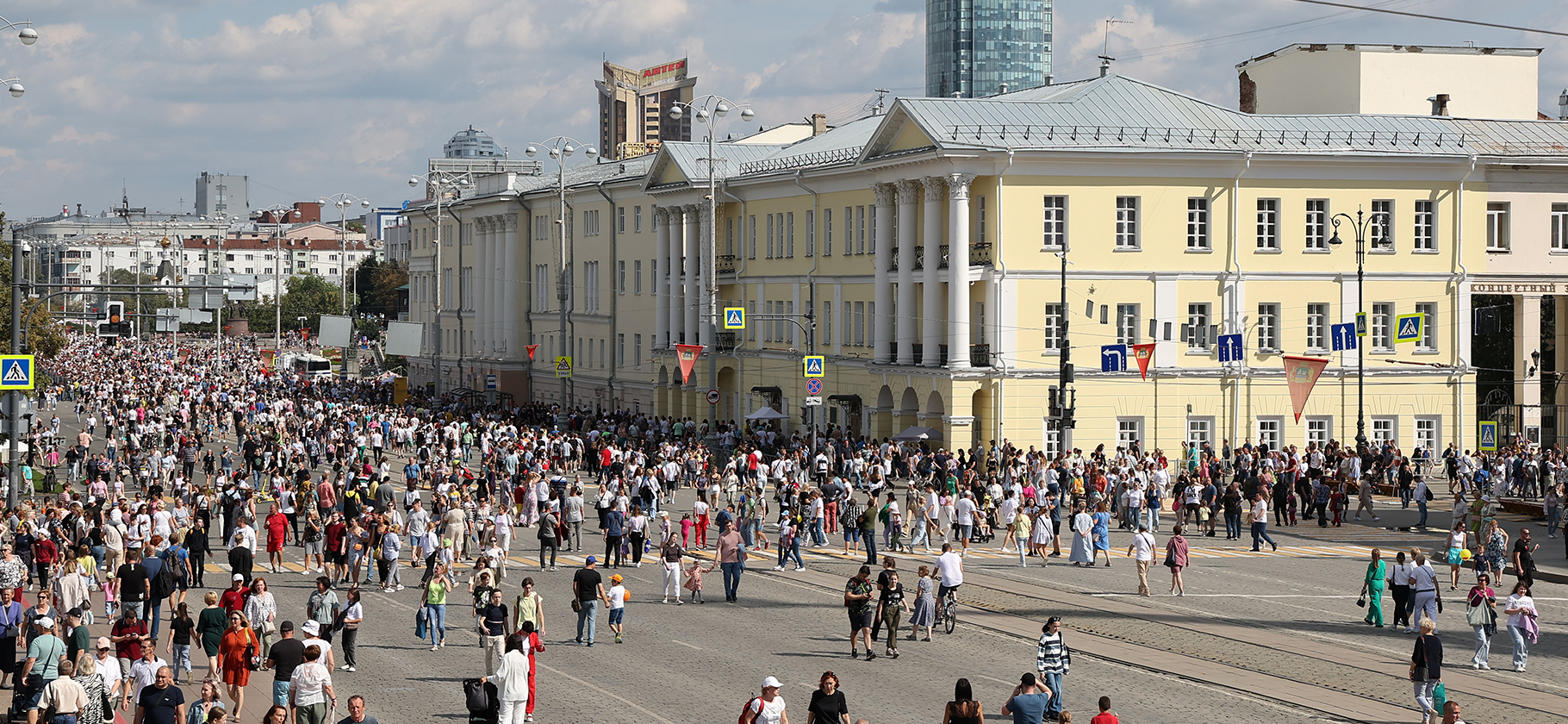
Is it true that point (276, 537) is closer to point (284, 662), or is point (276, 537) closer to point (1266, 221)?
point (284, 662)

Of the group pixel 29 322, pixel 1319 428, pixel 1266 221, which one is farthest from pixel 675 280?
pixel 1319 428

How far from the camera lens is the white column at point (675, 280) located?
242ft

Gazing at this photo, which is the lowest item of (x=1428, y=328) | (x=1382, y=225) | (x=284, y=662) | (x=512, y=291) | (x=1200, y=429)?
(x=284, y=662)

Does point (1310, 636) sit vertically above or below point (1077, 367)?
below

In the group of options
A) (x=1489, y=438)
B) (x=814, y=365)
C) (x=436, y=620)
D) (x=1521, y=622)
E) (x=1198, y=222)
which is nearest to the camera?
(x=1521, y=622)

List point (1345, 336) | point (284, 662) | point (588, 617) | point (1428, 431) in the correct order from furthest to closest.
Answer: point (1428, 431) < point (1345, 336) < point (588, 617) < point (284, 662)

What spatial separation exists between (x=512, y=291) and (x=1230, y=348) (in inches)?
1909

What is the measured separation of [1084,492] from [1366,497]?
655cm

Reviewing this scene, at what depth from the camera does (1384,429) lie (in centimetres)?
5678

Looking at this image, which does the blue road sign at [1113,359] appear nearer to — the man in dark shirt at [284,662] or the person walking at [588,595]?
the person walking at [588,595]

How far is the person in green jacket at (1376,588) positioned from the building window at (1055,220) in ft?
91.7

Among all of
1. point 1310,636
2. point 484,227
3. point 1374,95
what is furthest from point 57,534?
point 484,227

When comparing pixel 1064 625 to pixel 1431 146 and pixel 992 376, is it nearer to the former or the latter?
pixel 992 376

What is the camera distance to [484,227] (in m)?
98.3
